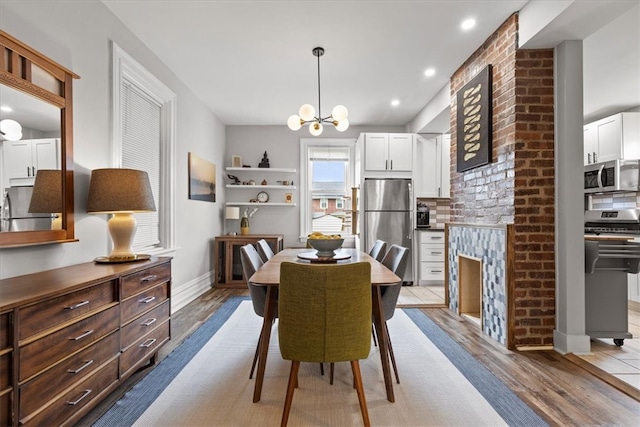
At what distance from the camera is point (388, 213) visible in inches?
205

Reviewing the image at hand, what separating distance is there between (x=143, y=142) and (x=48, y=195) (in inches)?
60.0

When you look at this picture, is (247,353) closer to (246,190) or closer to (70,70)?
(70,70)

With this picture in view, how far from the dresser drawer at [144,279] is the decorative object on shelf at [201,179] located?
1.97 metres

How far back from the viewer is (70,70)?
218 centimetres

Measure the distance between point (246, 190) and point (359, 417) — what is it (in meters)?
4.64

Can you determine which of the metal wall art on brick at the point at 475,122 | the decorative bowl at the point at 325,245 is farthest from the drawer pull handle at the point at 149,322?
the metal wall art on brick at the point at 475,122

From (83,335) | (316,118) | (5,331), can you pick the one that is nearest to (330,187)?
(316,118)

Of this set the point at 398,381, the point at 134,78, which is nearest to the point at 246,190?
the point at 134,78

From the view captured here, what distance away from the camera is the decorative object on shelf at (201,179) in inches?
171

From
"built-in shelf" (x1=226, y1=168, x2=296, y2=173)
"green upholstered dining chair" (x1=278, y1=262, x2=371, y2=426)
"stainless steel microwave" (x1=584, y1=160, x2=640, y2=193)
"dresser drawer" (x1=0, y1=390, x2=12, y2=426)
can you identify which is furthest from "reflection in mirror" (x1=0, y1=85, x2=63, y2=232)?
"stainless steel microwave" (x1=584, y1=160, x2=640, y2=193)

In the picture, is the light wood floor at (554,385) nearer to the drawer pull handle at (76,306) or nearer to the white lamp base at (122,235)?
the drawer pull handle at (76,306)

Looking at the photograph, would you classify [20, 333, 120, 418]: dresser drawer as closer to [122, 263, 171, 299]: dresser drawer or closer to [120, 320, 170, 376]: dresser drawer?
[120, 320, 170, 376]: dresser drawer

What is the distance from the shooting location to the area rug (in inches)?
69.2

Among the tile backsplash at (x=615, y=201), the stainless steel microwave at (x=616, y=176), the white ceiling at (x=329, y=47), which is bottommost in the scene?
the tile backsplash at (x=615, y=201)
